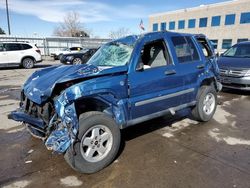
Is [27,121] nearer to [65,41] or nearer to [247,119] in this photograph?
[247,119]

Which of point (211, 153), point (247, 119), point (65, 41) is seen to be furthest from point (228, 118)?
point (65, 41)

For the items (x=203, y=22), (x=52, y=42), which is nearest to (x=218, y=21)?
(x=203, y=22)

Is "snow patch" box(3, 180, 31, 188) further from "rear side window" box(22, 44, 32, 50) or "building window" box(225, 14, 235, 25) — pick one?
"building window" box(225, 14, 235, 25)

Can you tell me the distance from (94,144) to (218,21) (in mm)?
44248

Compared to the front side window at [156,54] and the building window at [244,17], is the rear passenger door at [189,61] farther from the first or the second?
the building window at [244,17]

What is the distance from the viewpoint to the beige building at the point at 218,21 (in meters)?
37.8

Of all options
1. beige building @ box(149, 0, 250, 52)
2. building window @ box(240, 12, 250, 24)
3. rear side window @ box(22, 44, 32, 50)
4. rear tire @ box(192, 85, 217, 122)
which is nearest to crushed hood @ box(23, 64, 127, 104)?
rear tire @ box(192, 85, 217, 122)

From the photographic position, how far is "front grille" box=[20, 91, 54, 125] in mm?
3408

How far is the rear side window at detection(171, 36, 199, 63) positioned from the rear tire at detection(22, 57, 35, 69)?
14419 millimetres

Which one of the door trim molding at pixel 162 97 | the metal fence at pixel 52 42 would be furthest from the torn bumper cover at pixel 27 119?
the metal fence at pixel 52 42

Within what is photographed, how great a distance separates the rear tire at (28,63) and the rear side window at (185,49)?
14.4 metres

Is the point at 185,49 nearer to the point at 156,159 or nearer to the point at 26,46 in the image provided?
the point at 156,159

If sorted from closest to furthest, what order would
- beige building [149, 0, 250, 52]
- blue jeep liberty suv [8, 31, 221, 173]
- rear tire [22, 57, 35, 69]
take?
blue jeep liberty suv [8, 31, 221, 173] → rear tire [22, 57, 35, 69] → beige building [149, 0, 250, 52]

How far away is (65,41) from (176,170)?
28.1 meters
